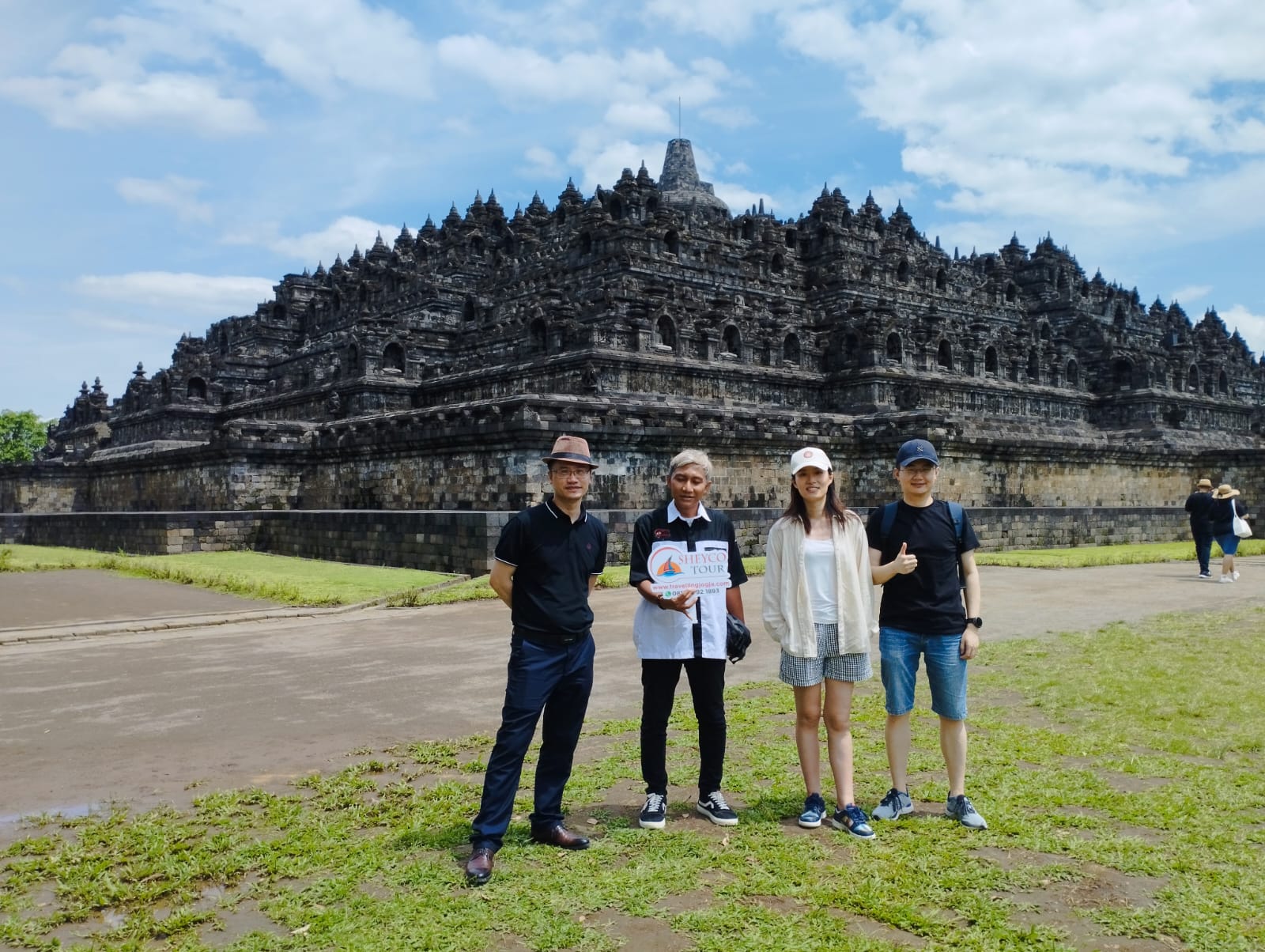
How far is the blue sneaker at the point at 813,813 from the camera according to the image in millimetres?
5105

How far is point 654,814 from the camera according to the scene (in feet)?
16.8

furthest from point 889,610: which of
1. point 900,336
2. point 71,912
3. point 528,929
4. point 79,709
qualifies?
point 900,336

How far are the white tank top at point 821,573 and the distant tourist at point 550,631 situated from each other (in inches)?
45.8

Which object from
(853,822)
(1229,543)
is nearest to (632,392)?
(1229,543)

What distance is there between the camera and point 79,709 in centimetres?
773

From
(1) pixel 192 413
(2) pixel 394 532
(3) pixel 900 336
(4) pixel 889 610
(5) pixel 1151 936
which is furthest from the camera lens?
(1) pixel 192 413

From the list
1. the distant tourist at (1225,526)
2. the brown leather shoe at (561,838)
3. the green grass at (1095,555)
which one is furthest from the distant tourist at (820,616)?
the green grass at (1095,555)

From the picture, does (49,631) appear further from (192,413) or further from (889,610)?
(192,413)

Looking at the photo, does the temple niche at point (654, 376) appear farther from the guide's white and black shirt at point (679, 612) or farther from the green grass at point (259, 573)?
the guide's white and black shirt at point (679, 612)

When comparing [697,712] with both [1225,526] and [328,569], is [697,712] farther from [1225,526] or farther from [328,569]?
[1225,526]

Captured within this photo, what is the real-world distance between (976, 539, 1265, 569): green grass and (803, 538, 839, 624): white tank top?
16.3m

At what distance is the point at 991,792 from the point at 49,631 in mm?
10875

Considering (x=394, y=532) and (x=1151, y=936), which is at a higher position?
(x=394, y=532)

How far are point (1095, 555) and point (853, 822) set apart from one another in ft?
66.5
